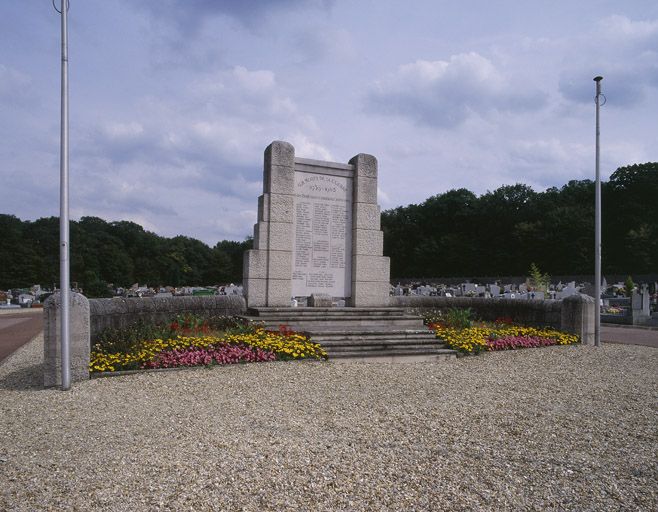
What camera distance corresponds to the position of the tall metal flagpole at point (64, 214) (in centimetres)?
688

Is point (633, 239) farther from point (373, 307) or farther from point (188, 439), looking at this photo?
point (188, 439)

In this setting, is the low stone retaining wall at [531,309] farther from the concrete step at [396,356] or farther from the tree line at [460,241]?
the tree line at [460,241]

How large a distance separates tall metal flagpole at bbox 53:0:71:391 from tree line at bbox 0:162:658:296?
897 inches

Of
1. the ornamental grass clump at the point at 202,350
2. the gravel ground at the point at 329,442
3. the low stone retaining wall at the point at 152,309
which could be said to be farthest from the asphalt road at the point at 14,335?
the gravel ground at the point at 329,442

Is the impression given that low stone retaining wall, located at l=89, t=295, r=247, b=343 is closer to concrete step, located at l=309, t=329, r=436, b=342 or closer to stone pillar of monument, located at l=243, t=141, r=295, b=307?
stone pillar of monument, located at l=243, t=141, r=295, b=307

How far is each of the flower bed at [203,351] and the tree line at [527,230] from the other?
126 feet

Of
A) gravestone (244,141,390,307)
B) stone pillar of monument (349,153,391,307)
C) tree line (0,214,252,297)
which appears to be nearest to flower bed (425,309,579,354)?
stone pillar of monument (349,153,391,307)

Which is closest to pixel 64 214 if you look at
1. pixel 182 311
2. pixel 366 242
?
pixel 182 311

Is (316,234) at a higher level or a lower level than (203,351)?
higher

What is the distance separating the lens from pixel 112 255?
64.1 metres

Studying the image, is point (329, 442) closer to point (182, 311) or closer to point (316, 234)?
point (182, 311)

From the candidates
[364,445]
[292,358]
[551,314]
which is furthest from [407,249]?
[364,445]

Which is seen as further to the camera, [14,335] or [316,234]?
[14,335]

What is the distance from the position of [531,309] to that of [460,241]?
145ft
